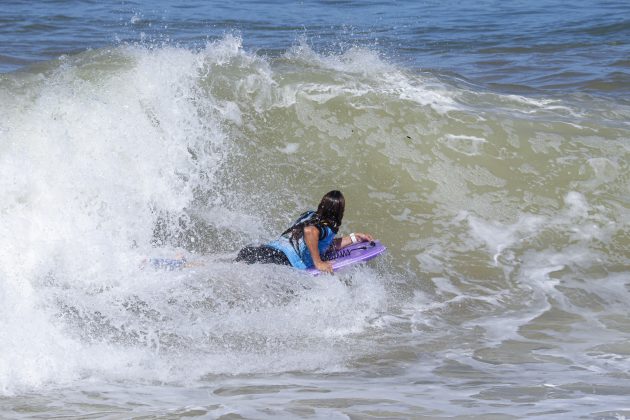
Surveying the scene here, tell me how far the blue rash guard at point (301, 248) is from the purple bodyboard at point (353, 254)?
0.16 meters

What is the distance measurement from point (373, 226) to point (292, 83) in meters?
2.41

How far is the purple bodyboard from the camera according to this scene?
7195mm

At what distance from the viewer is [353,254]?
7.31 metres

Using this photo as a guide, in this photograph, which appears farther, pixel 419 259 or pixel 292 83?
pixel 292 83

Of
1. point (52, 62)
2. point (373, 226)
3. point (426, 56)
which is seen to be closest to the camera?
point (373, 226)

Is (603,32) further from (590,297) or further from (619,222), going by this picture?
(590,297)

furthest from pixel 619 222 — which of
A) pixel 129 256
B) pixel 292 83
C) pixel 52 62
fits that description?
pixel 52 62

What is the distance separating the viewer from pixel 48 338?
5504mm

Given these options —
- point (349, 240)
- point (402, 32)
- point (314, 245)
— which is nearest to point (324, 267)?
point (314, 245)

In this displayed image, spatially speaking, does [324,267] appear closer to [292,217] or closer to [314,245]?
[314,245]

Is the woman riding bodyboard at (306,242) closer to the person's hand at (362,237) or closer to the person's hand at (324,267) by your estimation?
the person's hand at (324,267)

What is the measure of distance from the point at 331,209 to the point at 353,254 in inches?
17.9

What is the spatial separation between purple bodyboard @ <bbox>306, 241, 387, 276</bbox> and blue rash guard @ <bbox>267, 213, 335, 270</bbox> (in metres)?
0.16

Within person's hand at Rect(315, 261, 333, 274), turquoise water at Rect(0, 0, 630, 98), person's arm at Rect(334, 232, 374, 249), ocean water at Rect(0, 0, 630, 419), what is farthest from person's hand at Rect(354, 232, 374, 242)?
turquoise water at Rect(0, 0, 630, 98)
